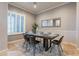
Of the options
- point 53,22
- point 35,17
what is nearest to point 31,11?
point 35,17

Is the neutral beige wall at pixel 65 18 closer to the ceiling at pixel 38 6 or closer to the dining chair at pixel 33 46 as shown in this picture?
the ceiling at pixel 38 6

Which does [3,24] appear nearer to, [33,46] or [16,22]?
[16,22]

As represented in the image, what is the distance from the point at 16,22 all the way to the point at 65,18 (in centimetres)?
176

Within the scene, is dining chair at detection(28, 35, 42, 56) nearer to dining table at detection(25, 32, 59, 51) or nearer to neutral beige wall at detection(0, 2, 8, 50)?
dining table at detection(25, 32, 59, 51)

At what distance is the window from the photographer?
2.65 metres

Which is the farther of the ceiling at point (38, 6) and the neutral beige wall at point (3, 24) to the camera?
the neutral beige wall at point (3, 24)

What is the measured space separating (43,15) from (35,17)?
1.00 feet

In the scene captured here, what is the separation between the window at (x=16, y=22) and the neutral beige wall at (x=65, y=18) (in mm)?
542

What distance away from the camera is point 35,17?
2.81 metres

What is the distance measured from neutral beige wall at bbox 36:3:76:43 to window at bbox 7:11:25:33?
1.78 ft

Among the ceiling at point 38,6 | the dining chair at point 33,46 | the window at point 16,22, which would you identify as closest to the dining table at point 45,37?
the dining chair at point 33,46

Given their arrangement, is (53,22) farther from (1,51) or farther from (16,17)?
(1,51)

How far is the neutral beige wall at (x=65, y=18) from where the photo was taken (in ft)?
9.43

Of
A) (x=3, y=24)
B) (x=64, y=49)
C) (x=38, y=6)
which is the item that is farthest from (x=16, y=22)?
(x=64, y=49)
